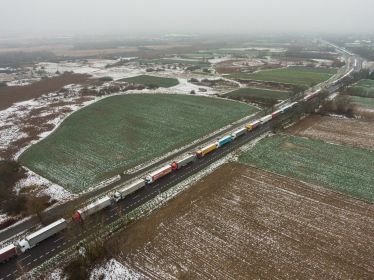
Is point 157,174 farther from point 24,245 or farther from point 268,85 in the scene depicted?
point 268,85

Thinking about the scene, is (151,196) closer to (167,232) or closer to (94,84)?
(167,232)

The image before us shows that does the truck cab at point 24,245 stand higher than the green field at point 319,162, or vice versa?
the green field at point 319,162

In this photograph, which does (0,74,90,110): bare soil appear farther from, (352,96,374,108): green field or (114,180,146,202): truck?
(352,96,374,108): green field

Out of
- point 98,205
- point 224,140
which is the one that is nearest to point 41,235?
point 98,205

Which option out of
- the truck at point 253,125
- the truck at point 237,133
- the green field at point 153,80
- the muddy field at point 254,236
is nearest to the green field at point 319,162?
the muddy field at point 254,236

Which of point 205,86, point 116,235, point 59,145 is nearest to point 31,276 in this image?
point 116,235

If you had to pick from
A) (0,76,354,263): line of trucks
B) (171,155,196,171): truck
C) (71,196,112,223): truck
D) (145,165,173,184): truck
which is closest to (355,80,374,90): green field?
(0,76,354,263): line of trucks

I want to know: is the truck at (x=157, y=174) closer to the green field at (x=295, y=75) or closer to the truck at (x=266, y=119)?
the truck at (x=266, y=119)
